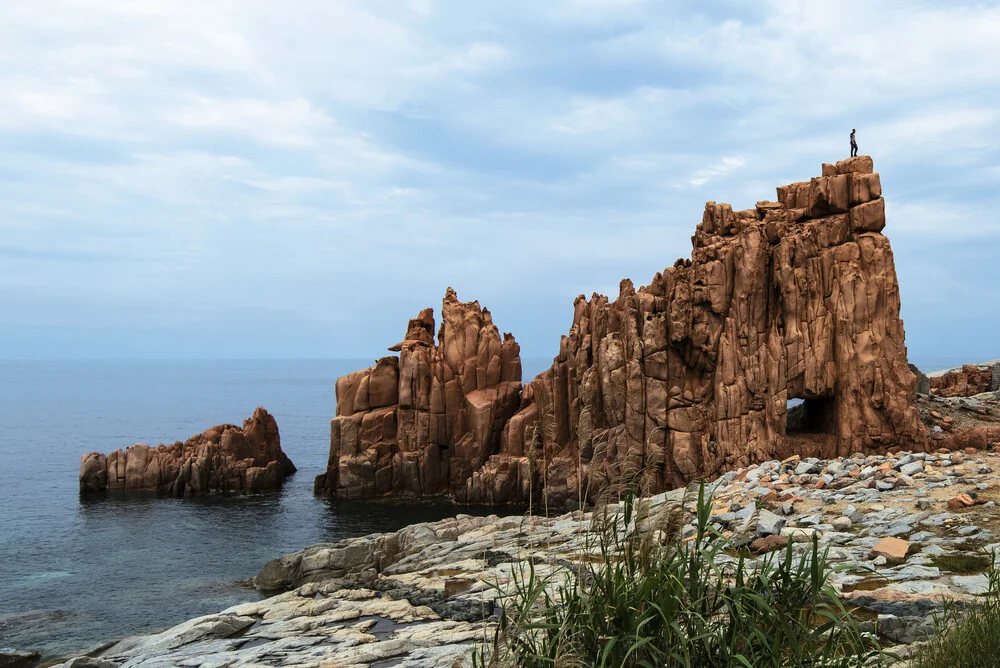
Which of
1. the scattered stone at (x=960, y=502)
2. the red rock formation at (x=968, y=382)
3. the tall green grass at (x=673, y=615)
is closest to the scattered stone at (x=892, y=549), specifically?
the scattered stone at (x=960, y=502)

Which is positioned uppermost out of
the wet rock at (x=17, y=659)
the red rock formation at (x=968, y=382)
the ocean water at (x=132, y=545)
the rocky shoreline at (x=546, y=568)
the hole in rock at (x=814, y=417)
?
the red rock formation at (x=968, y=382)

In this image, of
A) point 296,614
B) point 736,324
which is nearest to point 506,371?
point 736,324

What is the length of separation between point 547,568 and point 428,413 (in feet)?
138

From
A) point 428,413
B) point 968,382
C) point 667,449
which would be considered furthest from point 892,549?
point 968,382

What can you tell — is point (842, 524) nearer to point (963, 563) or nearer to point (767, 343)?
point (963, 563)

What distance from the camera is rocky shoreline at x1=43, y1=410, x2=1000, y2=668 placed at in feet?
52.6

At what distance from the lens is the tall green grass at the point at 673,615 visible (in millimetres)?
7625

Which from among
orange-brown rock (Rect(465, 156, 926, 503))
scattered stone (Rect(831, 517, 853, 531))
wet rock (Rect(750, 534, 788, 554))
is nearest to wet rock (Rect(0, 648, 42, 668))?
orange-brown rock (Rect(465, 156, 926, 503))

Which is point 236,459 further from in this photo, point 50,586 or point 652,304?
point 652,304

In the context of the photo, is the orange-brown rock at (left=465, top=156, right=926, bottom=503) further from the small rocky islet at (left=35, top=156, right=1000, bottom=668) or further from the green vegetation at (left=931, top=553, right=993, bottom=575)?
the green vegetation at (left=931, top=553, right=993, bottom=575)

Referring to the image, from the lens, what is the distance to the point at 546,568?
20.4 m

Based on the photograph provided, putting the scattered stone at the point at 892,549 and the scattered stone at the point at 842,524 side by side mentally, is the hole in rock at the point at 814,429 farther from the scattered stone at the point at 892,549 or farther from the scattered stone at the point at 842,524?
the scattered stone at the point at 892,549

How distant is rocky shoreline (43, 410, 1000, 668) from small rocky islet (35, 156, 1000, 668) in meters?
0.11

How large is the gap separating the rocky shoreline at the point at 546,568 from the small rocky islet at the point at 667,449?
111 millimetres
